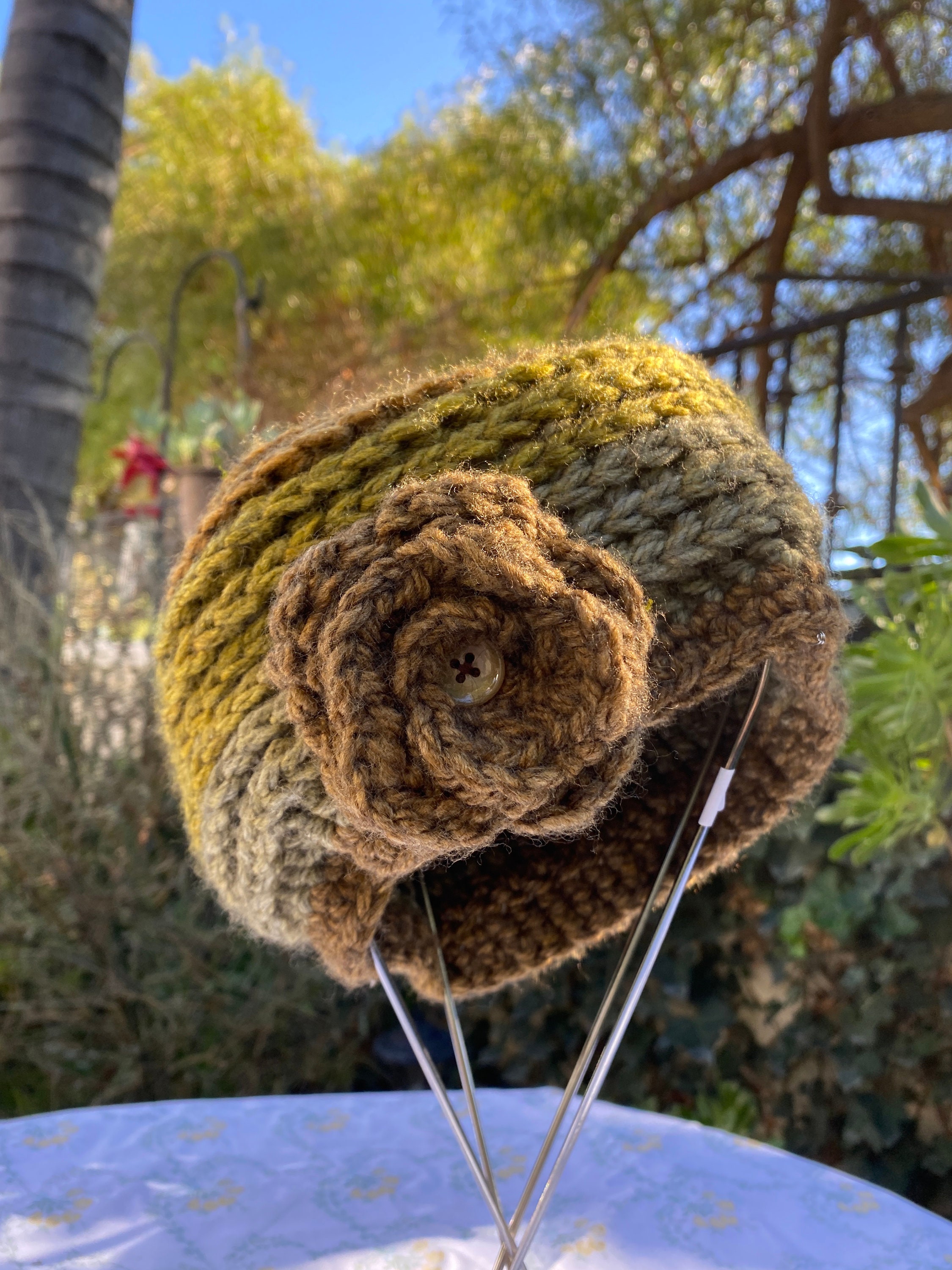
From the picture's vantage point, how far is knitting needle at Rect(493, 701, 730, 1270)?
77 cm

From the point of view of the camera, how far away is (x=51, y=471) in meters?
1.93

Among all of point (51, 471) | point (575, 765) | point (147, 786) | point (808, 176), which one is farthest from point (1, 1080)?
point (808, 176)

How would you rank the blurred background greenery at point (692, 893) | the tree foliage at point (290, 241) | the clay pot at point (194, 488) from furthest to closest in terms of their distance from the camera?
the tree foliage at point (290, 241), the clay pot at point (194, 488), the blurred background greenery at point (692, 893)

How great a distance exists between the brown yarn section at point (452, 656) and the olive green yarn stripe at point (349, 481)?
0.29ft

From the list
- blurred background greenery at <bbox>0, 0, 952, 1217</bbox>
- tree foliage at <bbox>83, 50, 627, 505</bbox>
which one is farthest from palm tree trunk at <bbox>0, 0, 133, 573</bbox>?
tree foliage at <bbox>83, 50, 627, 505</bbox>

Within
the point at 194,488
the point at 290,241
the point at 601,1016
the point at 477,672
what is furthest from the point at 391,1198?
the point at 290,241

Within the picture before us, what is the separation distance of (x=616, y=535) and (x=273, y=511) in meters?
0.26

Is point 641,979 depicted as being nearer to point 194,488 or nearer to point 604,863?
point 604,863

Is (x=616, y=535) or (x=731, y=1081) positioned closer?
(x=616, y=535)

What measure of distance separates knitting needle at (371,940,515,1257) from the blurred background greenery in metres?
0.54

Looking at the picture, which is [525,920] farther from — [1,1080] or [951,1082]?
[1,1080]

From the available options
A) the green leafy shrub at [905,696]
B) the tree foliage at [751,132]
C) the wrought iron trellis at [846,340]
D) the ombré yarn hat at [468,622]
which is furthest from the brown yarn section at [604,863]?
the tree foliage at [751,132]

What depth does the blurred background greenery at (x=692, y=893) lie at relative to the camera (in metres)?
1.47

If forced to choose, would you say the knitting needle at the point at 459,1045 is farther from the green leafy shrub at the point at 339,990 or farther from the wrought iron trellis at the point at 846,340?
the wrought iron trellis at the point at 846,340
